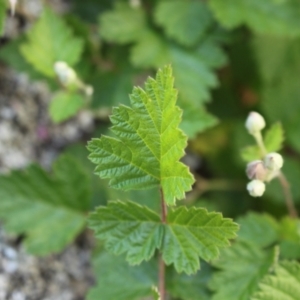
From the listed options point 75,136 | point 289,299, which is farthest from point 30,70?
point 289,299

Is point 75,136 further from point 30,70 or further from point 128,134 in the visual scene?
point 128,134

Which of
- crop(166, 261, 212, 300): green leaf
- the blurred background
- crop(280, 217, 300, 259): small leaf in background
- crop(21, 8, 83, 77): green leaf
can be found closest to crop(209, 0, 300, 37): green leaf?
the blurred background

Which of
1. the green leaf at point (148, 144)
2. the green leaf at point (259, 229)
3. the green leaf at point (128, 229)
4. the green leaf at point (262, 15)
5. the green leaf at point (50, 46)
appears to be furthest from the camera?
the green leaf at point (262, 15)

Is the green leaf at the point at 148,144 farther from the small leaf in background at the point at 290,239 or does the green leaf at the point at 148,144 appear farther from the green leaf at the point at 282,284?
the small leaf in background at the point at 290,239

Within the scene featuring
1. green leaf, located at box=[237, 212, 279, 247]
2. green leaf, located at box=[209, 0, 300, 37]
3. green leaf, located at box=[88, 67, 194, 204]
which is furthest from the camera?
green leaf, located at box=[209, 0, 300, 37]

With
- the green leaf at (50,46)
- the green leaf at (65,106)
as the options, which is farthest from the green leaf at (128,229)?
the green leaf at (50,46)

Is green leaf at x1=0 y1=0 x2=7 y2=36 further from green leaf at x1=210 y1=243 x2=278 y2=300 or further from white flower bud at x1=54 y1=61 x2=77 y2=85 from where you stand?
green leaf at x1=210 y1=243 x2=278 y2=300

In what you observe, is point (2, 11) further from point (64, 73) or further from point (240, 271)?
point (240, 271)
